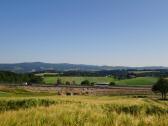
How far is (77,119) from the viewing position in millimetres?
7188

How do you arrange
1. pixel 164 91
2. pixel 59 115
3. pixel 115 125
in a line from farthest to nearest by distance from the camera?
pixel 164 91 → pixel 59 115 → pixel 115 125

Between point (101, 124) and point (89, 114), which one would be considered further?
point (89, 114)

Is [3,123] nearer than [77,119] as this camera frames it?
Yes

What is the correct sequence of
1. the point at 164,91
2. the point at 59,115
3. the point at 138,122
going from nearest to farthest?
the point at 138,122 → the point at 59,115 → the point at 164,91

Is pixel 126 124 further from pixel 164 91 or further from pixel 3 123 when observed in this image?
pixel 164 91

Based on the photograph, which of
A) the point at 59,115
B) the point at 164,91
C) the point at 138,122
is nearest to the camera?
the point at 138,122

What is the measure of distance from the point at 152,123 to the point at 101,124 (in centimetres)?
88

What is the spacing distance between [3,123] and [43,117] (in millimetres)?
978

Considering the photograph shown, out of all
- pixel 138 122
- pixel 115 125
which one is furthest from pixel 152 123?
pixel 115 125

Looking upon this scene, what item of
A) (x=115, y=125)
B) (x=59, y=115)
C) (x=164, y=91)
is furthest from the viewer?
(x=164, y=91)

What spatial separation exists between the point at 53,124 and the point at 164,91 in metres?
119

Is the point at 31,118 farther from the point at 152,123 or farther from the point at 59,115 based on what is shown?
the point at 152,123

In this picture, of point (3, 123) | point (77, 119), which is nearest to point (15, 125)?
point (3, 123)

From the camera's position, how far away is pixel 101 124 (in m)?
6.73
